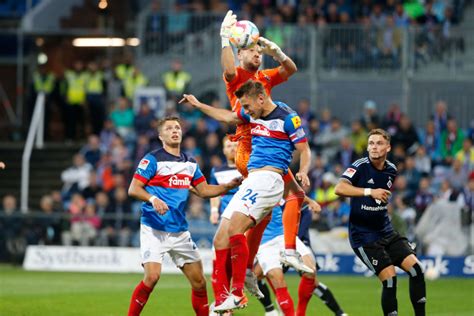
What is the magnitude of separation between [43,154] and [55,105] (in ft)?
4.92

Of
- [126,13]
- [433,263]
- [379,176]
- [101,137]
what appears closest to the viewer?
[379,176]

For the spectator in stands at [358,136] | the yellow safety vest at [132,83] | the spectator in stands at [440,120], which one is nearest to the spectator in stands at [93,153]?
the yellow safety vest at [132,83]

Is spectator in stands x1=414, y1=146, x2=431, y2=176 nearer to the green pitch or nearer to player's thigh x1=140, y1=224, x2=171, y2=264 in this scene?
the green pitch

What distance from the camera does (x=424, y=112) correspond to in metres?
28.6

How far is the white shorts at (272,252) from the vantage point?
46.9 ft

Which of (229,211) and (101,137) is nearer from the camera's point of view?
(229,211)

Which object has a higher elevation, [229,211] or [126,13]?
[126,13]

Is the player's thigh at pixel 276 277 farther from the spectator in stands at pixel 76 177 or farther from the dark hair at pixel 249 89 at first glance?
the spectator in stands at pixel 76 177

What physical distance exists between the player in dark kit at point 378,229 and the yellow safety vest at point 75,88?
62.4 ft

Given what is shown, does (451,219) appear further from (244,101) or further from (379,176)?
(244,101)

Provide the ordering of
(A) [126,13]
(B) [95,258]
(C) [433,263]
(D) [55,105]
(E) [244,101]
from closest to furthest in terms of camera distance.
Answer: (E) [244,101] < (C) [433,263] < (B) [95,258] < (D) [55,105] < (A) [126,13]

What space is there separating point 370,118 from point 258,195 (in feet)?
49.0

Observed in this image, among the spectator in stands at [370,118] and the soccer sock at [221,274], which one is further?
the spectator in stands at [370,118]

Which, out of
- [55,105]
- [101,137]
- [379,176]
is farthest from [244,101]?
[55,105]
